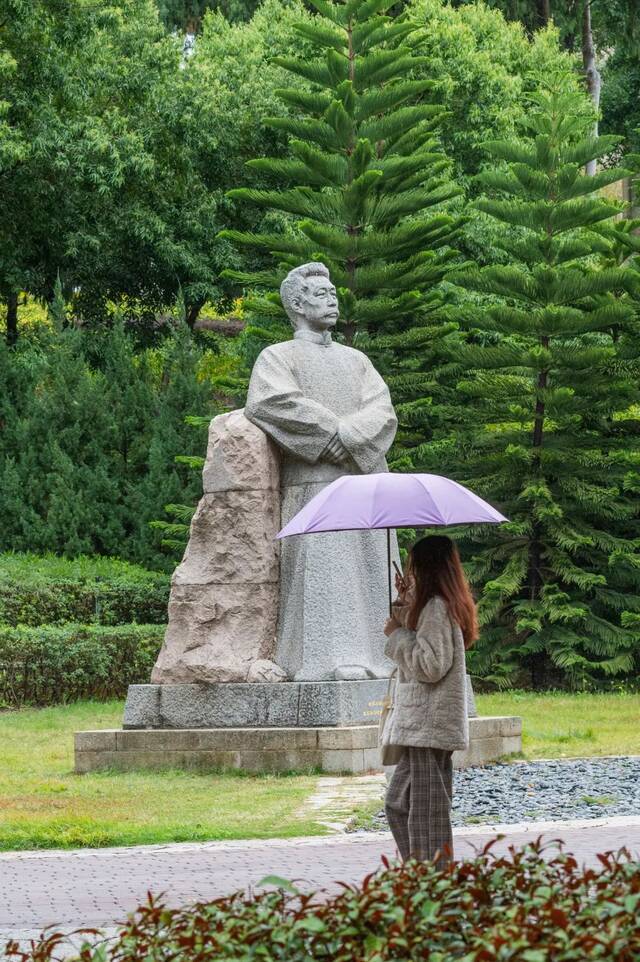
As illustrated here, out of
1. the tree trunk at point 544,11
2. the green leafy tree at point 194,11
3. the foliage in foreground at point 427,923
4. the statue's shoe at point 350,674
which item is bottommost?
the foliage in foreground at point 427,923

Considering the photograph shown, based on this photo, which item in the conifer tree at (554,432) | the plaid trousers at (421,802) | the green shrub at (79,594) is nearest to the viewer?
the plaid trousers at (421,802)

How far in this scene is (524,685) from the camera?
60.2 feet

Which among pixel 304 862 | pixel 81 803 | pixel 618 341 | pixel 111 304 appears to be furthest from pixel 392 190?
pixel 304 862

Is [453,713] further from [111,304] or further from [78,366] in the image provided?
[111,304]

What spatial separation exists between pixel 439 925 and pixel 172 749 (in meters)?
7.40

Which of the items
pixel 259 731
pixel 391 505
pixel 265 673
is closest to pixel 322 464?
pixel 265 673

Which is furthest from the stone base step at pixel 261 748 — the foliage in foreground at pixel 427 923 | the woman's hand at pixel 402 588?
the foliage in foreground at pixel 427 923

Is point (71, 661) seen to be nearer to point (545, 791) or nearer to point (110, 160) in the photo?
point (545, 791)

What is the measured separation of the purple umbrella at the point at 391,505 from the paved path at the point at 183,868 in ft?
4.29

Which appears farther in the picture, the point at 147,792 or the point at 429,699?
the point at 147,792

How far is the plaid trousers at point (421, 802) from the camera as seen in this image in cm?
537

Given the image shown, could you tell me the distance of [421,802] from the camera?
539 centimetres

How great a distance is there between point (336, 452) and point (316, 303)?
1.14m

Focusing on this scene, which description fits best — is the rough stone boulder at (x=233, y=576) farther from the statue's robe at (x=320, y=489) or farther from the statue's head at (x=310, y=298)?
the statue's head at (x=310, y=298)
